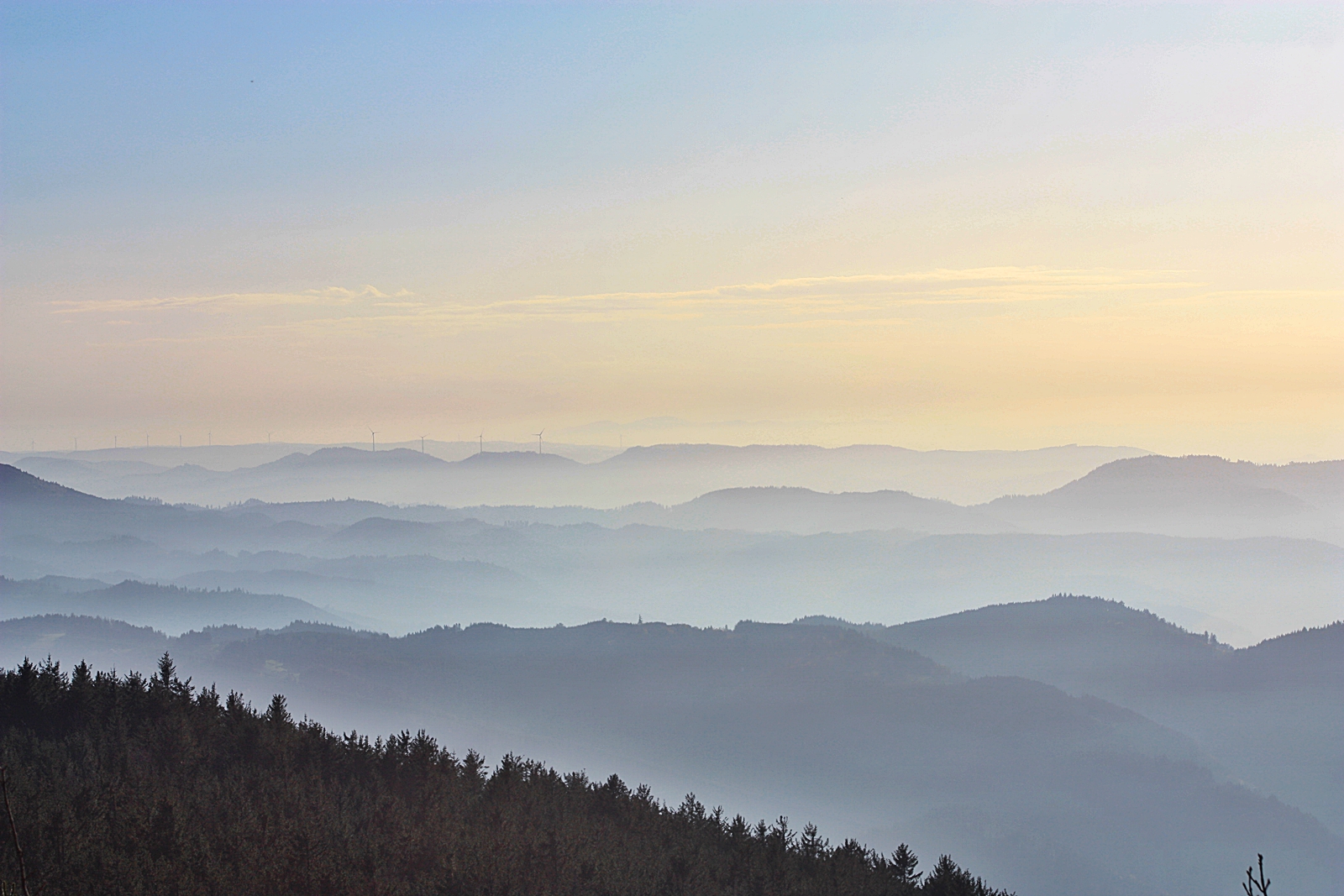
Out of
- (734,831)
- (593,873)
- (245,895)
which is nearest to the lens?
(245,895)

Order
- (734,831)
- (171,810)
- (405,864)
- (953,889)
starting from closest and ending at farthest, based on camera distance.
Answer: (171,810) → (405,864) → (953,889) → (734,831)

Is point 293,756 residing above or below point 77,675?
below

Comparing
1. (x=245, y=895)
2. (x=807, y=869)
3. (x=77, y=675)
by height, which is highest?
(x=77, y=675)

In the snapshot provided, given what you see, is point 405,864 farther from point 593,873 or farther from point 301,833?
point 593,873

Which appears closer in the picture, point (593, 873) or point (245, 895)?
point (245, 895)

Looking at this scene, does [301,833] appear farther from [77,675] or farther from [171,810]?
[77,675]

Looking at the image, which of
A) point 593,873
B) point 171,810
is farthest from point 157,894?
point 593,873
